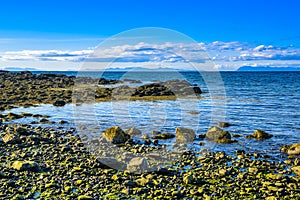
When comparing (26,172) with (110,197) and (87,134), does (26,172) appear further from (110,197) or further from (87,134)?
(87,134)

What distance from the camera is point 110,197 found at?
12.2 metres

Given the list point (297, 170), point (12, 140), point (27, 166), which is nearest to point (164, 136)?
point (12, 140)

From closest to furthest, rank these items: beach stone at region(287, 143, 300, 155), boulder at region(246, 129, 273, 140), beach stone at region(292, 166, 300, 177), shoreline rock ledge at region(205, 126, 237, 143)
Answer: beach stone at region(292, 166, 300, 177), beach stone at region(287, 143, 300, 155), shoreline rock ledge at region(205, 126, 237, 143), boulder at region(246, 129, 273, 140)

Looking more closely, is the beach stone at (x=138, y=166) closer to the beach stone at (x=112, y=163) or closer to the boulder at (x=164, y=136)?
the beach stone at (x=112, y=163)

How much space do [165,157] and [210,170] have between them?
10.1ft

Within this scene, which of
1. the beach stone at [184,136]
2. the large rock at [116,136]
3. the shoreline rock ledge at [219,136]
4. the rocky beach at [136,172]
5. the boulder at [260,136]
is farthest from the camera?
the boulder at [260,136]

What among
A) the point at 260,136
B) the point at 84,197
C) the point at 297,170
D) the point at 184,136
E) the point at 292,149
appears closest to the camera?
the point at 84,197

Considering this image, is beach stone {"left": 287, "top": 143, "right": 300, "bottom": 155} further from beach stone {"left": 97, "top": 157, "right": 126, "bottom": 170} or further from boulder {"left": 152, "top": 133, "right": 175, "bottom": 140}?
beach stone {"left": 97, "top": 157, "right": 126, "bottom": 170}

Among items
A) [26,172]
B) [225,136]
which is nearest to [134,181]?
[26,172]

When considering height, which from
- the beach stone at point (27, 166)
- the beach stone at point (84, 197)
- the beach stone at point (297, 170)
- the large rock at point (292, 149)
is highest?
the large rock at point (292, 149)

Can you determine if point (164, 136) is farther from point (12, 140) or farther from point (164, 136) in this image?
point (12, 140)

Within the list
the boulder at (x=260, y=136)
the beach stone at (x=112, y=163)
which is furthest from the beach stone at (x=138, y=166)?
the boulder at (x=260, y=136)

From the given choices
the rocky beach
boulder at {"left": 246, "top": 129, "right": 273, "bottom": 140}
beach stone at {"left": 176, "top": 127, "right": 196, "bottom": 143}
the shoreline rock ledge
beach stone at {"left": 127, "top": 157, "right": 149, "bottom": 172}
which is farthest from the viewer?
boulder at {"left": 246, "top": 129, "right": 273, "bottom": 140}

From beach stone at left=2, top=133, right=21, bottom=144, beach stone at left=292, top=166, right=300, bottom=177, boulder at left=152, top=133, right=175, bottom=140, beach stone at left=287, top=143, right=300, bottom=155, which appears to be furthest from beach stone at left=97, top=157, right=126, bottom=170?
beach stone at left=287, top=143, right=300, bottom=155
